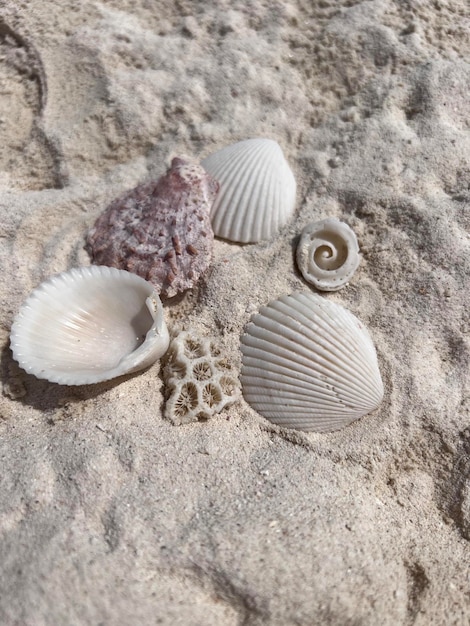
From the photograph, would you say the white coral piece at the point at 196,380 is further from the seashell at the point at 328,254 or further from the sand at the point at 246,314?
the seashell at the point at 328,254

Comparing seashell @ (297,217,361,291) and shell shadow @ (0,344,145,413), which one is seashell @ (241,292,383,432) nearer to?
seashell @ (297,217,361,291)

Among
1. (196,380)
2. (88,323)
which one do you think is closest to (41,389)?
(88,323)

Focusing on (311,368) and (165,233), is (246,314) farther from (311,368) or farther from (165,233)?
(165,233)

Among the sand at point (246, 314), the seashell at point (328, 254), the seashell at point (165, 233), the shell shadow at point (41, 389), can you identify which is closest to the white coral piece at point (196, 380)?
the sand at point (246, 314)

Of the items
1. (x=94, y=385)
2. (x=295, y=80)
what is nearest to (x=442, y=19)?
(x=295, y=80)

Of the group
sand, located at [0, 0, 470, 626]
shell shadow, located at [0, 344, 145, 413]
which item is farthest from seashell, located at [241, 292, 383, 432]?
shell shadow, located at [0, 344, 145, 413]

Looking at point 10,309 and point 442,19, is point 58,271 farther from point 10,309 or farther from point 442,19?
point 442,19
